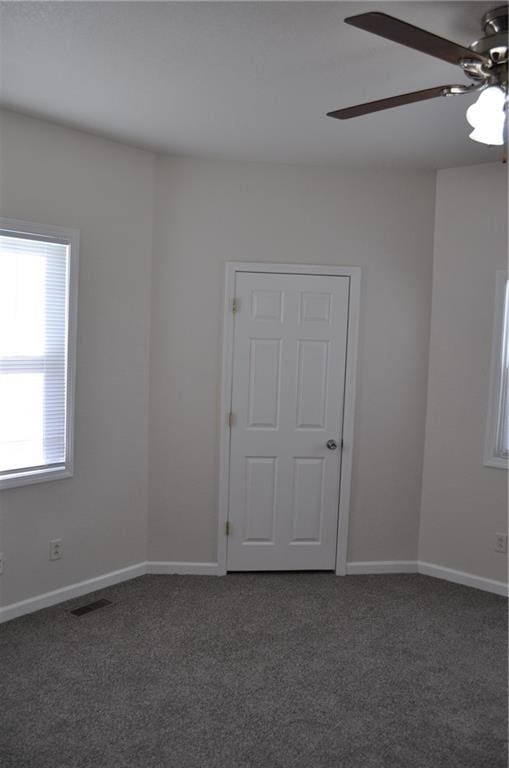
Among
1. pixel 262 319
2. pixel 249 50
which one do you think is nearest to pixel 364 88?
pixel 249 50

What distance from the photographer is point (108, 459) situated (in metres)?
4.26

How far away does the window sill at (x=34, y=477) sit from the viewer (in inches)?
144

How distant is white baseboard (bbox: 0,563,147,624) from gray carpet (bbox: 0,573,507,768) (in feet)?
0.18

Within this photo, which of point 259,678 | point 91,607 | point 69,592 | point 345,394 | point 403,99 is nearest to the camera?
point 403,99

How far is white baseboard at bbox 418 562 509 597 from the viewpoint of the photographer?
4.34 meters

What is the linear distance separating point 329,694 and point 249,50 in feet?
9.08

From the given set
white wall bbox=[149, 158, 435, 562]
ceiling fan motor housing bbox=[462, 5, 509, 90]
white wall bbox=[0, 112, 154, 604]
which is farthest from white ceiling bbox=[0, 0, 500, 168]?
white wall bbox=[149, 158, 435, 562]

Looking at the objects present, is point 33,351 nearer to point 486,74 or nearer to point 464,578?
point 486,74

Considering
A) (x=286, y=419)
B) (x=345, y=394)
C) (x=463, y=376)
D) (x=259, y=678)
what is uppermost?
(x=463, y=376)

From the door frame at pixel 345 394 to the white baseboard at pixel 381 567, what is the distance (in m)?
0.07

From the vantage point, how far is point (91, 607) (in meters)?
3.95

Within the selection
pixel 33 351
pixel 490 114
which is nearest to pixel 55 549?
pixel 33 351

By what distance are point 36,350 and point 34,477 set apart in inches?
28.0

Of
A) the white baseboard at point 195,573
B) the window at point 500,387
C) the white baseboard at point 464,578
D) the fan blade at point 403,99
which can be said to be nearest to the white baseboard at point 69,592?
the white baseboard at point 195,573
